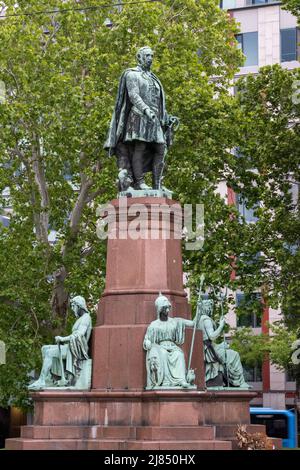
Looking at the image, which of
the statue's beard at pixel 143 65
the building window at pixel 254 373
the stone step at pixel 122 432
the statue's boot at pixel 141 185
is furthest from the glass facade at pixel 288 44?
the stone step at pixel 122 432

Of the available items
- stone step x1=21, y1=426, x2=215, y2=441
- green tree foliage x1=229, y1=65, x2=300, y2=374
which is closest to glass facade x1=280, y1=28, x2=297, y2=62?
green tree foliage x1=229, y1=65, x2=300, y2=374

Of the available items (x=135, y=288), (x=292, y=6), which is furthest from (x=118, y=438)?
(x=292, y=6)

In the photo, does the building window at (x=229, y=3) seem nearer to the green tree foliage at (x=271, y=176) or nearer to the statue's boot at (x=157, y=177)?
the green tree foliage at (x=271, y=176)

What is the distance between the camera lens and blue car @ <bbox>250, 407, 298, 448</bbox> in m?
39.2

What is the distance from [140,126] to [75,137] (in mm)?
11517

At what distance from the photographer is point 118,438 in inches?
591

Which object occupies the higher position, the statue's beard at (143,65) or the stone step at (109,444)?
the statue's beard at (143,65)

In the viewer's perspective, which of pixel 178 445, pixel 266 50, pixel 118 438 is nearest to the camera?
pixel 178 445

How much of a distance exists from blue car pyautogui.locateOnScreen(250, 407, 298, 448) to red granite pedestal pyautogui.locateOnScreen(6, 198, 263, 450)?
23123mm

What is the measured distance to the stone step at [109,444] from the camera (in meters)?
14.1

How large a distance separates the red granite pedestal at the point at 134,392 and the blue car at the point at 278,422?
910 inches

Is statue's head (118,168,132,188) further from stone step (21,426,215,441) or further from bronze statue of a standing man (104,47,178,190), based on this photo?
stone step (21,426,215,441)

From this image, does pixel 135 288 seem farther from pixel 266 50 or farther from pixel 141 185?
pixel 266 50

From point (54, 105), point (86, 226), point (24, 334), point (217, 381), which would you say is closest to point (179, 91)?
point (54, 105)
